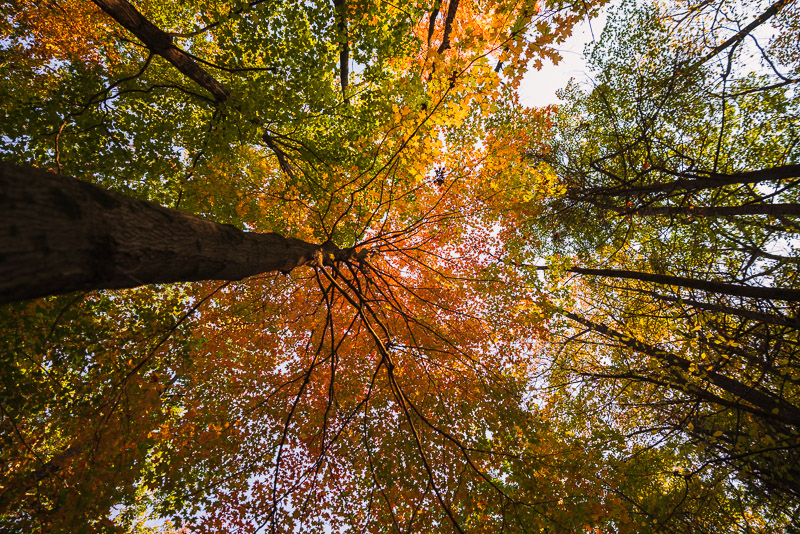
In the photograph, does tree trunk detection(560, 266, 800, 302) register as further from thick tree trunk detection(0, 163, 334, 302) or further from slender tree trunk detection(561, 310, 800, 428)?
thick tree trunk detection(0, 163, 334, 302)

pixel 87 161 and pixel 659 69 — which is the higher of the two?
pixel 659 69

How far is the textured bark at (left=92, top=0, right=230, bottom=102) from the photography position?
3686 mm

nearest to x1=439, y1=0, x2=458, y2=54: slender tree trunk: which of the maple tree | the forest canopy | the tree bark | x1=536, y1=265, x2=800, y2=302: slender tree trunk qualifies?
the forest canopy

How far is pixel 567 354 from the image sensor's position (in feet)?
25.1

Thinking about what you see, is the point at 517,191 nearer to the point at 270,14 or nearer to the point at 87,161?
the point at 270,14

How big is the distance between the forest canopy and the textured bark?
0.04 m

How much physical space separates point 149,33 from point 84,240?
15.5 ft

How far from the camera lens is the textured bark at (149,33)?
3.69 metres

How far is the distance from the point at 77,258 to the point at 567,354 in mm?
9129

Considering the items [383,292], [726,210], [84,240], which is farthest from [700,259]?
[84,240]

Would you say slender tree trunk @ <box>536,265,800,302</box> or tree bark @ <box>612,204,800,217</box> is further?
tree bark @ <box>612,204,800,217</box>

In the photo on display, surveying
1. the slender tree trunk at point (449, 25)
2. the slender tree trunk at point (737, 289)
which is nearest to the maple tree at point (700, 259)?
the slender tree trunk at point (737, 289)

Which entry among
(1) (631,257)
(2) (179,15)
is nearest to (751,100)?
(1) (631,257)

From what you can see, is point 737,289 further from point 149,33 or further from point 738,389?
point 149,33
